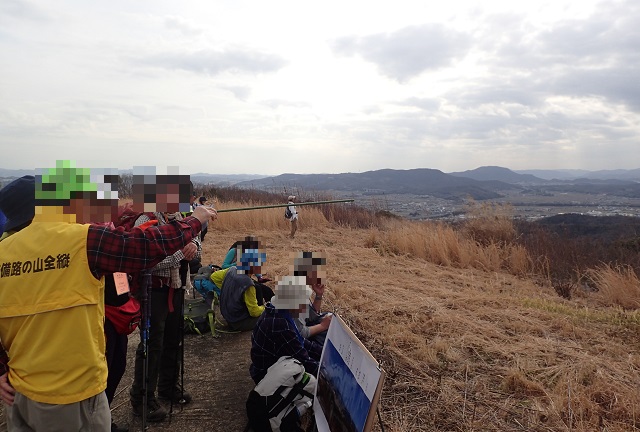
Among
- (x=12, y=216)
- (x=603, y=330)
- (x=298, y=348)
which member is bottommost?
(x=603, y=330)

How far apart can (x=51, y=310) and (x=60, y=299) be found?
0.05 metres

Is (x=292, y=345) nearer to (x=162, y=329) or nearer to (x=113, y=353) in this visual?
(x=162, y=329)

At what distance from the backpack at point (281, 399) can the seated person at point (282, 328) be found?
11cm

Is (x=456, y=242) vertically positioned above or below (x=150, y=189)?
below

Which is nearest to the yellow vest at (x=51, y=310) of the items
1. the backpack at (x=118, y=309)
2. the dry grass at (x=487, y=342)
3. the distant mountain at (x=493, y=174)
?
the backpack at (x=118, y=309)

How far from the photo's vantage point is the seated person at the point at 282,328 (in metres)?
2.88

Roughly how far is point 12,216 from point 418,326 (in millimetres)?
4003

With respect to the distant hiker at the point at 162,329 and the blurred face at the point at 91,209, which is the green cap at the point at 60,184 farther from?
the distant hiker at the point at 162,329

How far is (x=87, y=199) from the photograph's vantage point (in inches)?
67.6

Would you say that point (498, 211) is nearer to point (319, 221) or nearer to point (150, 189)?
point (319, 221)

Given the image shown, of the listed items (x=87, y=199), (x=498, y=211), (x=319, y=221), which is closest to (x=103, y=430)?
(x=87, y=199)

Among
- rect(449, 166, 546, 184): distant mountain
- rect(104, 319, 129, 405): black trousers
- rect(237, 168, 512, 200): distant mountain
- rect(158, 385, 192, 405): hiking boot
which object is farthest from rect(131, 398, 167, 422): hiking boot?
rect(449, 166, 546, 184): distant mountain

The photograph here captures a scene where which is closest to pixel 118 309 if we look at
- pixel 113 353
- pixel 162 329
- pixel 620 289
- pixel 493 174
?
pixel 113 353

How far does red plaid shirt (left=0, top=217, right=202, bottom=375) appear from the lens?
5.26ft
